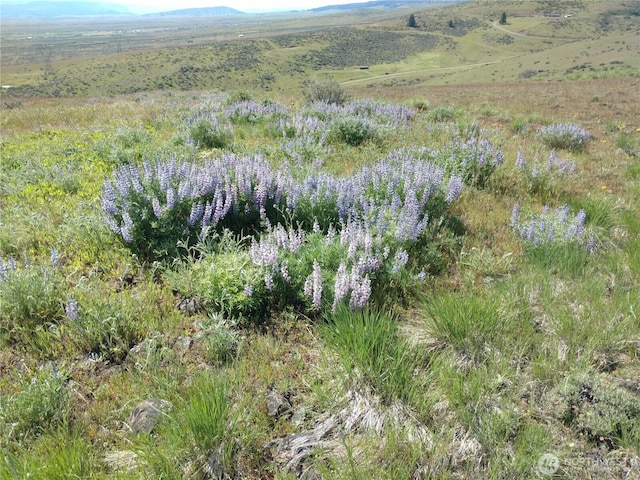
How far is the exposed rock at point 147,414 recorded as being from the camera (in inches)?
95.3

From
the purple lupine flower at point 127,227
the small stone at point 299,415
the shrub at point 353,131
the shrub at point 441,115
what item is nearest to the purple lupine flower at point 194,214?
the purple lupine flower at point 127,227

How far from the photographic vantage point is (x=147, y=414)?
97.5 inches

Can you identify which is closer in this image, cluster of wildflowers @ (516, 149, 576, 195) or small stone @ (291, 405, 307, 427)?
small stone @ (291, 405, 307, 427)

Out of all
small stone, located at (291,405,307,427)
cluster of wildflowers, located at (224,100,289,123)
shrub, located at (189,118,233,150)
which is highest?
cluster of wildflowers, located at (224,100,289,123)

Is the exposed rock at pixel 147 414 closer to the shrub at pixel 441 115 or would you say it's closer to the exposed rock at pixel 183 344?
the exposed rock at pixel 183 344

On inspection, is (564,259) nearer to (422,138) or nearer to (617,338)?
(617,338)

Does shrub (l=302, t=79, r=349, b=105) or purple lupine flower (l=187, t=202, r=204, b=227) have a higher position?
shrub (l=302, t=79, r=349, b=105)

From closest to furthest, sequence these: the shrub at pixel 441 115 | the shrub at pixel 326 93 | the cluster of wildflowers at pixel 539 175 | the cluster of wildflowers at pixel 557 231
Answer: the cluster of wildflowers at pixel 557 231, the cluster of wildflowers at pixel 539 175, the shrub at pixel 441 115, the shrub at pixel 326 93

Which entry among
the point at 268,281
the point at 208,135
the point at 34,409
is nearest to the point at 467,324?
the point at 268,281

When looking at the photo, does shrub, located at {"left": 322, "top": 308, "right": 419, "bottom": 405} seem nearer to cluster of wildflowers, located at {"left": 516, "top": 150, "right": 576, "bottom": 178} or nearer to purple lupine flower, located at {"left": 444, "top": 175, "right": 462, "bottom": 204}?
purple lupine flower, located at {"left": 444, "top": 175, "right": 462, "bottom": 204}

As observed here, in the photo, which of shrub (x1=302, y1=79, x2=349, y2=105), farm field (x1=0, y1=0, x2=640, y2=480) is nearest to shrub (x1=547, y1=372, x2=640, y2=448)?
farm field (x1=0, y1=0, x2=640, y2=480)

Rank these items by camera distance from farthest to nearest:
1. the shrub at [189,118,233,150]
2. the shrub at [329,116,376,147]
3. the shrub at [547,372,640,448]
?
the shrub at [329,116,376,147] → the shrub at [189,118,233,150] → the shrub at [547,372,640,448]

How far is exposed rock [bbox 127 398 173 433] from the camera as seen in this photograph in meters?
2.42

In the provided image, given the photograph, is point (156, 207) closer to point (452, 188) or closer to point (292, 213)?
point (292, 213)
